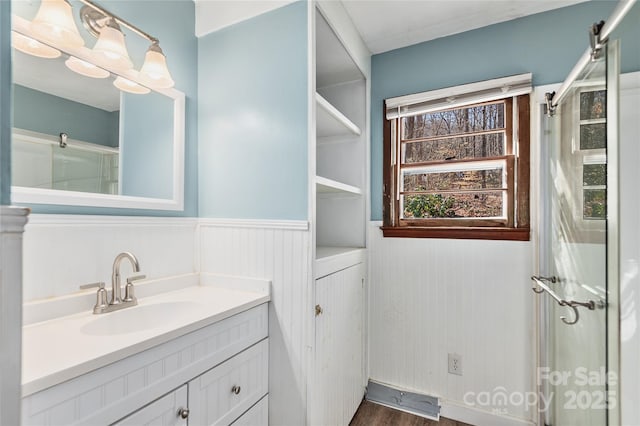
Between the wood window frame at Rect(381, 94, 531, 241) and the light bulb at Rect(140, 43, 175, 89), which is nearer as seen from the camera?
the light bulb at Rect(140, 43, 175, 89)

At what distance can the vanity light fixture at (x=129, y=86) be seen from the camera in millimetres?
1384

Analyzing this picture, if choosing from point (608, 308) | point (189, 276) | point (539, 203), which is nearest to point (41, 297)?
point (189, 276)

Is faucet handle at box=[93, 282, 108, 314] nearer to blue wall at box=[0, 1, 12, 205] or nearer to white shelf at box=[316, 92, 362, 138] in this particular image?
blue wall at box=[0, 1, 12, 205]

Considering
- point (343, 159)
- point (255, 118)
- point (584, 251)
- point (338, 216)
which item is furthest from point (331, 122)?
point (584, 251)

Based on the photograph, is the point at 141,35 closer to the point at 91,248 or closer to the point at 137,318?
the point at 91,248

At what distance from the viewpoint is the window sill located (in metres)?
1.79

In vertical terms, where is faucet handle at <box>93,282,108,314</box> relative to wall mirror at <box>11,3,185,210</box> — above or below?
below

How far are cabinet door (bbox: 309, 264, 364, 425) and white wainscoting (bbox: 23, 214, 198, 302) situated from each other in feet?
2.63

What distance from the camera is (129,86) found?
1.42 m

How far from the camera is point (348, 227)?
2217 millimetres

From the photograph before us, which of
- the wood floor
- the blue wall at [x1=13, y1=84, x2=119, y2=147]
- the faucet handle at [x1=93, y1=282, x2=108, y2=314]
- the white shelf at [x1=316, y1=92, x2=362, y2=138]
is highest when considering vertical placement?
the white shelf at [x1=316, y1=92, x2=362, y2=138]

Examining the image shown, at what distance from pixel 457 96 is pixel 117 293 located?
2182 mm

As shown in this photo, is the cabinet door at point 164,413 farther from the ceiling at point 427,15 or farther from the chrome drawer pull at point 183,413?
the ceiling at point 427,15

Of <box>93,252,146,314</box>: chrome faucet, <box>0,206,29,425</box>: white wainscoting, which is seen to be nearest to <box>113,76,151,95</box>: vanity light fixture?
<box>93,252,146,314</box>: chrome faucet
